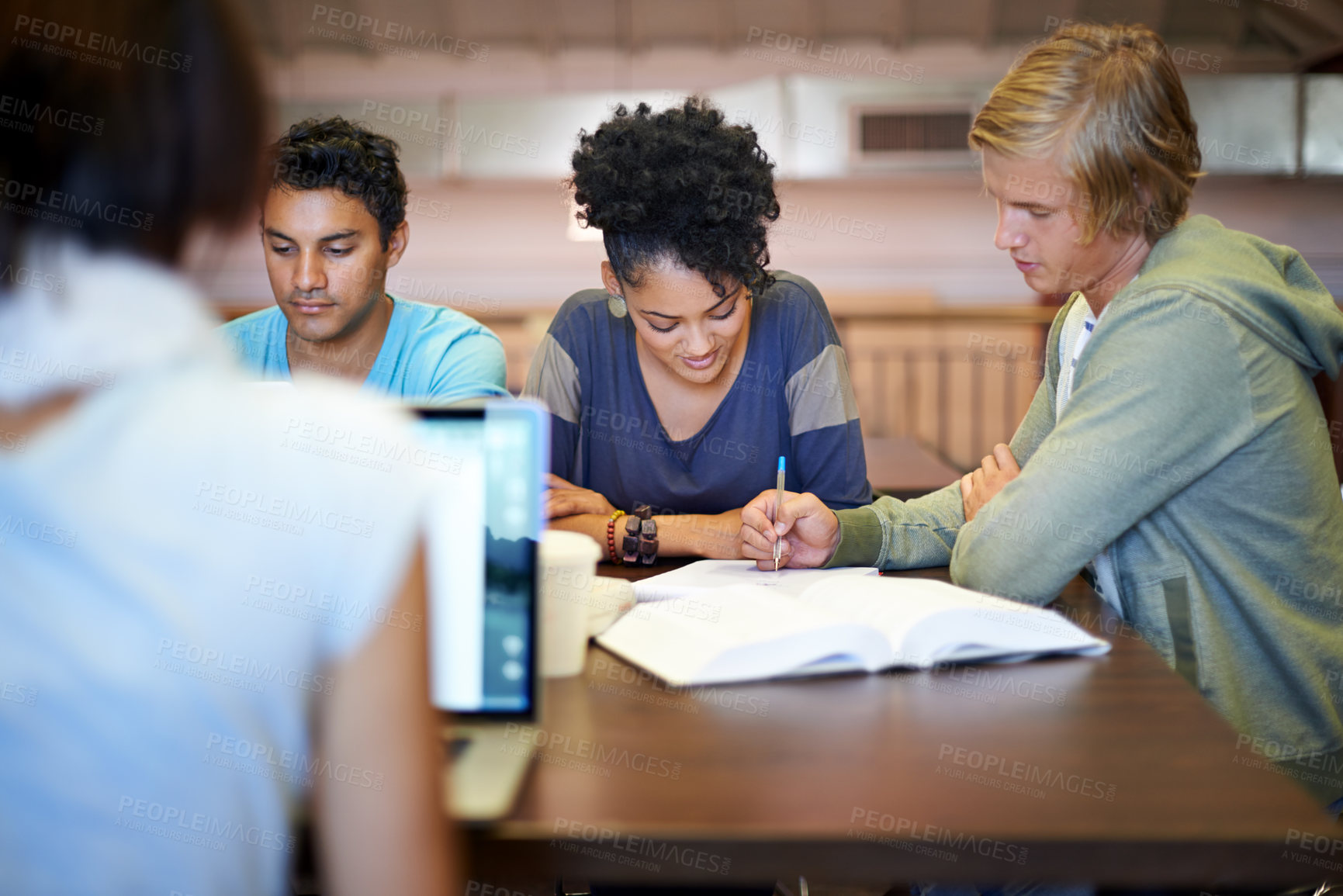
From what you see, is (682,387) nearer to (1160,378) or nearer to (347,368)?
(347,368)

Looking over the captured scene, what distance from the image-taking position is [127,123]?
0.56 m

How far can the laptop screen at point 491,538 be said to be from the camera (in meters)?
0.77

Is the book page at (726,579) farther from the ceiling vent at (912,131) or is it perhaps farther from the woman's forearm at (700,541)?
the ceiling vent at (912,131)

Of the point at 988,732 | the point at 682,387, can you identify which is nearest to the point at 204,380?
the point at 988,732

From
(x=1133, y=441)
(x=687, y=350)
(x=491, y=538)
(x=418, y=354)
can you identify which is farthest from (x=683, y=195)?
(x=491, y=538)

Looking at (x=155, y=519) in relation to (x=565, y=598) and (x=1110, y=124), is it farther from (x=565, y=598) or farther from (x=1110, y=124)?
(x=1110, y=124)

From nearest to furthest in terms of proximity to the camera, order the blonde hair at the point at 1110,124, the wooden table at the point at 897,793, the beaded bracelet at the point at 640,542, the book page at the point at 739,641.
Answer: the wooden table at the point at 897,793, the book page at the point at 739,641, the blonde hair at the point at 1110,124, the beaded bracelet at the point at 640,542

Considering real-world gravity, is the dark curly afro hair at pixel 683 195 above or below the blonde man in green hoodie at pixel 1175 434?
above

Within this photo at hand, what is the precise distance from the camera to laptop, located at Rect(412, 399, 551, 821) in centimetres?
77

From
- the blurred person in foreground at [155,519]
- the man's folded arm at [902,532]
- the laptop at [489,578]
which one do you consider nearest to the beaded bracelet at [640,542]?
the man's folded arm at [902,532]

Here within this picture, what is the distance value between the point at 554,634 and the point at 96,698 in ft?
1.65

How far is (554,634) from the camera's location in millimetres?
1024

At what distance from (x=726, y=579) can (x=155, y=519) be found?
0.88 metres

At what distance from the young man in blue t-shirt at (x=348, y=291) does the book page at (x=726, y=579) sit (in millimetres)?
561
